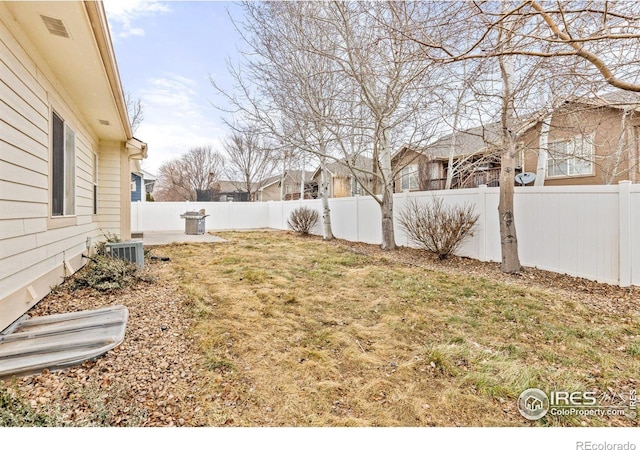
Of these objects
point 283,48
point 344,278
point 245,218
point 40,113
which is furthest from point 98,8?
point 245,218

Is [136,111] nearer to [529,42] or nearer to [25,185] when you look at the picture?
[25,185]

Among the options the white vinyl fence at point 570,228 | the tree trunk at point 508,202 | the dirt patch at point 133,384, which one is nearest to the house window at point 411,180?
the white vinyl fence at point 570,228

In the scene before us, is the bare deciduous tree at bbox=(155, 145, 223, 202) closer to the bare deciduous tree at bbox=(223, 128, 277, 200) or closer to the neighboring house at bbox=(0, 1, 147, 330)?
the bare deciduous tree at bbox=(223, 128, 277, 200)

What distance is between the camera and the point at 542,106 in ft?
17.1

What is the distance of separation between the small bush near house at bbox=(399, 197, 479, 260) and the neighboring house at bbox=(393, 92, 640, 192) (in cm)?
129

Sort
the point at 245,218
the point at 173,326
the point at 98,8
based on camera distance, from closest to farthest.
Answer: the point at 98,8, the point at 173,326, the point at 245,218

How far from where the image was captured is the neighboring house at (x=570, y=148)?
17.5ft

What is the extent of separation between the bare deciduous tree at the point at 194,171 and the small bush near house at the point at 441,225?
2655cm

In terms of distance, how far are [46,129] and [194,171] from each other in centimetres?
2877

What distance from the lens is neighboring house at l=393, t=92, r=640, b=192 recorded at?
5.32m

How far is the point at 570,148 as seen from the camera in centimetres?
843

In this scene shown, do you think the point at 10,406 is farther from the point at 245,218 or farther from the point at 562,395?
the point at 245,218

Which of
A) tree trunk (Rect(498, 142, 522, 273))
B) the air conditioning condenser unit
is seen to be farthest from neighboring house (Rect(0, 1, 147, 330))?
tree trunk (Rect(498, 142, 522, 273))

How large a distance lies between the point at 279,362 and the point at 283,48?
6.72m
